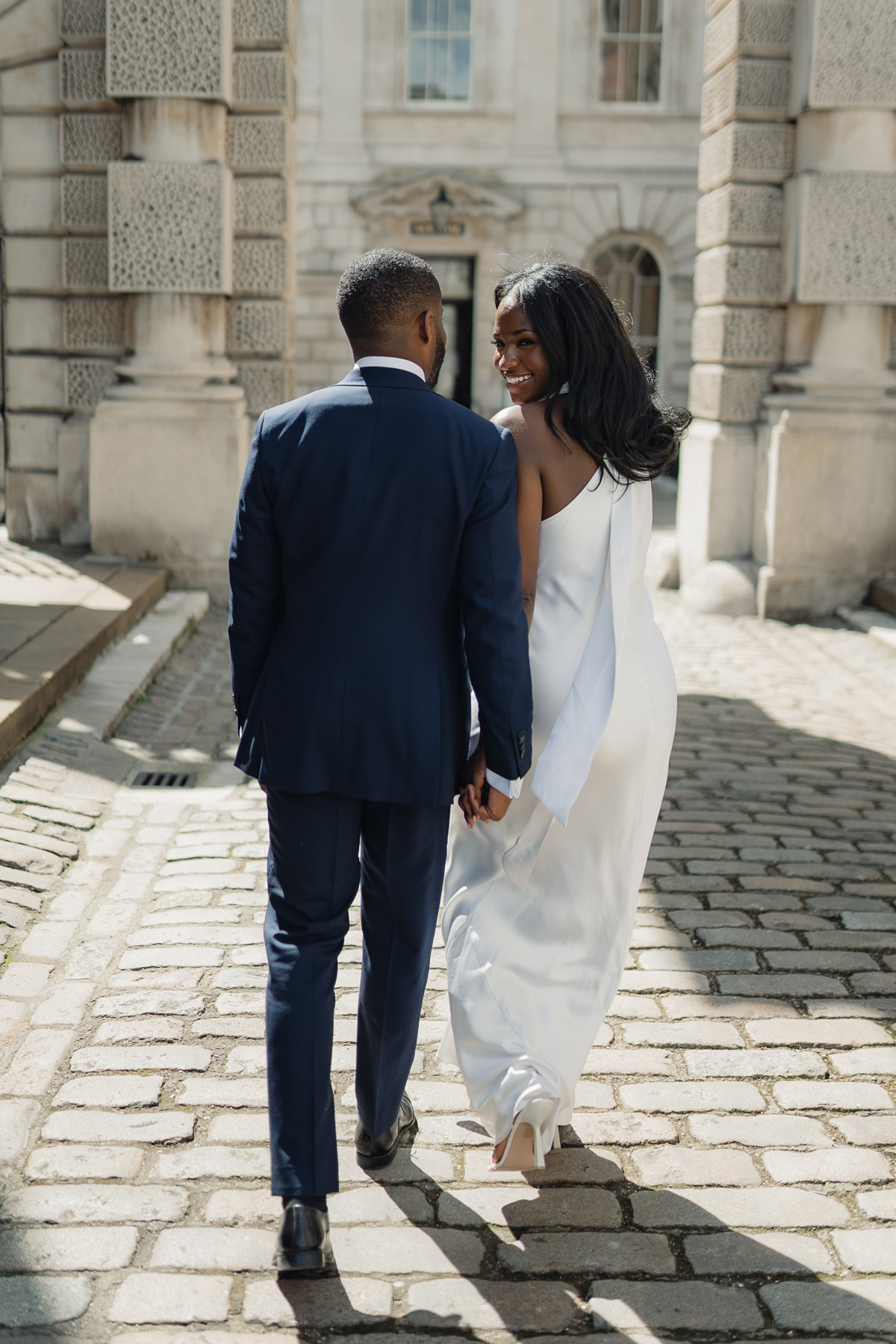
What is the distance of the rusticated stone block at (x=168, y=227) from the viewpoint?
9289mm

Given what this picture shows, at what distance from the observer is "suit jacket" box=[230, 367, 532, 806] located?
98.0 inches

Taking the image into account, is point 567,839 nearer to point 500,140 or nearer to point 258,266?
point 258,266

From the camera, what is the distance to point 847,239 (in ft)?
32.6

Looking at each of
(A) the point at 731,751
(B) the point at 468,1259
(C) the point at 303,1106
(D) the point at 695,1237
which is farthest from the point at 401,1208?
(A) the point at 731,751

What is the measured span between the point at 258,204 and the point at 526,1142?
8.30m

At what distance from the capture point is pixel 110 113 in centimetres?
948

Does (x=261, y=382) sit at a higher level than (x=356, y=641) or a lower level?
higher

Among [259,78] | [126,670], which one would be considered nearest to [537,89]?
[259,78]

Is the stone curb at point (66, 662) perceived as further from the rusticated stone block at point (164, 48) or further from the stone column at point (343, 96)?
the stone column at point (343, 96)

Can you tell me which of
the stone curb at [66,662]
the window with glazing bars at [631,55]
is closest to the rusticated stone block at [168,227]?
the stone curb at [66,662]

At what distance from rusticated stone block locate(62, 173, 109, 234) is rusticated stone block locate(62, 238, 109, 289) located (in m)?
0.09

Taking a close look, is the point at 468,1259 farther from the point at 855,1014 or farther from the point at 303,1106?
the point at 855,1014

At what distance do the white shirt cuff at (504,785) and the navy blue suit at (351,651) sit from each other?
3 cm

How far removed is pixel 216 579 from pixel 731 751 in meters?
4.33
